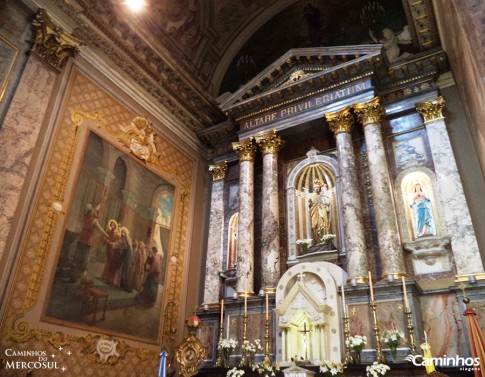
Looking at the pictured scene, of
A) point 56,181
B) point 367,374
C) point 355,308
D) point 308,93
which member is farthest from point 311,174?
point 56,181

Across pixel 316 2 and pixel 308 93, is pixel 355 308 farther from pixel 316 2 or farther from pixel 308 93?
pixel 316 2

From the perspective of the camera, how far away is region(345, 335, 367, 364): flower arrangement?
6.72 m

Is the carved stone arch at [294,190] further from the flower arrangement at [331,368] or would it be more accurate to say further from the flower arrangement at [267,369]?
the flower arrangement at [331,368]

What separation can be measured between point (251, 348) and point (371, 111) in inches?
221

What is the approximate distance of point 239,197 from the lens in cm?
1031

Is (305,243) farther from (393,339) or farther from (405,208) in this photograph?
(393,339)

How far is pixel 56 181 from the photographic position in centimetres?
750

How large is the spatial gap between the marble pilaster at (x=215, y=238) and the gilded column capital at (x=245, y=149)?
0.86m

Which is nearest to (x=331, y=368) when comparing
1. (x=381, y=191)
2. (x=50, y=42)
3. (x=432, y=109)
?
(x=381, y=191)

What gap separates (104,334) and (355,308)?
4.68 m

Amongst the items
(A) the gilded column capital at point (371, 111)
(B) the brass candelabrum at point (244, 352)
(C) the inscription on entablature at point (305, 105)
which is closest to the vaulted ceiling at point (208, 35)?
(C) the inscription on entablature at point (305, 105)

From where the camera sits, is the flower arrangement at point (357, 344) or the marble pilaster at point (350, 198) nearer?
the flower arrangement at point (357, 344)

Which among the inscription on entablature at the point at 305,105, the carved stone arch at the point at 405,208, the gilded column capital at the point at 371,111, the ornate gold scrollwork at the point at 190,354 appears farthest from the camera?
the inscription on entablature at the point at 305,105

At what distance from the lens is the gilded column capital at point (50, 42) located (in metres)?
7.66
